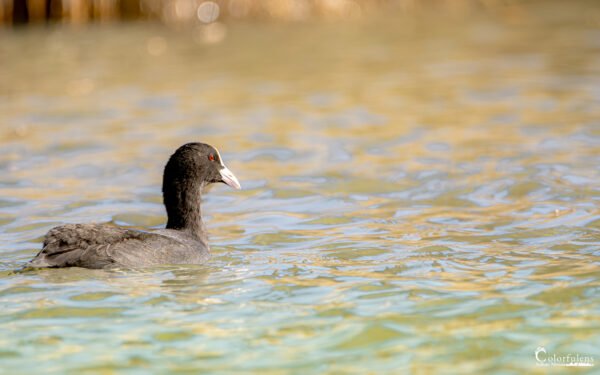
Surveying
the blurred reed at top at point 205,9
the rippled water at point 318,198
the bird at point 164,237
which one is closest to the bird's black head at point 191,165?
the bird at point 164,237

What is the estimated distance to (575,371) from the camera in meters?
5.63

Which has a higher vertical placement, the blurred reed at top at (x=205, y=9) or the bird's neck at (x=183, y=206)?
the blurred reed at top at (x=205, y=9)

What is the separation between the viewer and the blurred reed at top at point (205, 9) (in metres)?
23.2

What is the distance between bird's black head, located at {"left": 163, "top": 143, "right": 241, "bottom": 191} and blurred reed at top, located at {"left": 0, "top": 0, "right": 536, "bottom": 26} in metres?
15.5

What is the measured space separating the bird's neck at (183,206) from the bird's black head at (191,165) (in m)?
0.05

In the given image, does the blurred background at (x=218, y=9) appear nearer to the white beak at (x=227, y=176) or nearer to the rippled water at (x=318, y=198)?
the rippled water at (x=318, y=198)

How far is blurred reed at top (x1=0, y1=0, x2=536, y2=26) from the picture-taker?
2316cm

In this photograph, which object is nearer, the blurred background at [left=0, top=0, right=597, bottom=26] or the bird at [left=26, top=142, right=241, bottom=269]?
the bird at [left=26, top=142, right=241, bottom=269]

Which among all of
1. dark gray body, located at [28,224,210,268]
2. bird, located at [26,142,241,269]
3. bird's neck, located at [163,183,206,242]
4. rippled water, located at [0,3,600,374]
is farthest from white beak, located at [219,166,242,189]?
dark gray body, located at [28,224,210,268]

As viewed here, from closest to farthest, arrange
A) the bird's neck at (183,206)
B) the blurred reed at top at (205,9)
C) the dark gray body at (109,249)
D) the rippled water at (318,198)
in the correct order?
the rippled water at (318,198)
the dark gray body at (109,249)
the bird's neck at (183,206)
the blurred reed at top at (205,9)

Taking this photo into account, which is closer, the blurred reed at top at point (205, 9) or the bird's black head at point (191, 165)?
the bird's black head at point (191, 165)

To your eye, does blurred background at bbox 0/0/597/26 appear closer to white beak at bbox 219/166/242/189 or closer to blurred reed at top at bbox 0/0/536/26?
blurred reed at top at bbox 0/0/536/26

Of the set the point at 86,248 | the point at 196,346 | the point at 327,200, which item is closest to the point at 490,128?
the point at 327,200

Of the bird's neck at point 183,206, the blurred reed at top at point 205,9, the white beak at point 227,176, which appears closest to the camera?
the bird's neck at point 183,206
